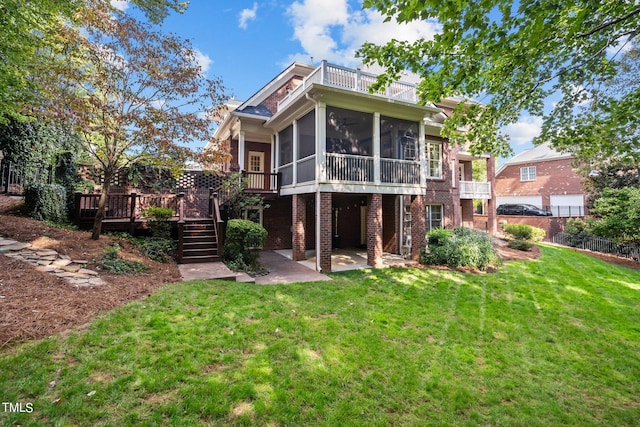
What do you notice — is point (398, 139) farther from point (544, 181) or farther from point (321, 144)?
point (544, 181)

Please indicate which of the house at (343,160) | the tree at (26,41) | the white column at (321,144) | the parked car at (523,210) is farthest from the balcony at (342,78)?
→ the parked car at (523,210)

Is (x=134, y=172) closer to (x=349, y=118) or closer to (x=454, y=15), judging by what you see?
(x=349, y=118)

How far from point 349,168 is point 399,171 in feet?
7.15

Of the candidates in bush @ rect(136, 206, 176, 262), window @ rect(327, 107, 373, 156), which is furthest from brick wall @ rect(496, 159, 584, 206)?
bush @ rect(136, 206, 176, 262)

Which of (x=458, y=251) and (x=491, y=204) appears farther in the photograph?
(x=491, y=204)

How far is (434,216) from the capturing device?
51.7 ft

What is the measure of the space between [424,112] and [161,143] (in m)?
9.41

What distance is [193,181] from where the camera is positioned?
501 inches

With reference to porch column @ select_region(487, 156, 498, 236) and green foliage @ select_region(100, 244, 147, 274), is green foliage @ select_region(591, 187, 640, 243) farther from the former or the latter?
green foliage @ select_region(100, 244, 147, 274)

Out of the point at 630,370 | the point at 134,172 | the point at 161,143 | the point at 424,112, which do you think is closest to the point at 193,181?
the point at 134,172

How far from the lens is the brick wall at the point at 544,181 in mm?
24703

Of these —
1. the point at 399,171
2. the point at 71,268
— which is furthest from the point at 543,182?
the point at 71,268

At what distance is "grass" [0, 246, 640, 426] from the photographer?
109 inches

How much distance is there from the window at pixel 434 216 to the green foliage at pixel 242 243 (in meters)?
10.4
